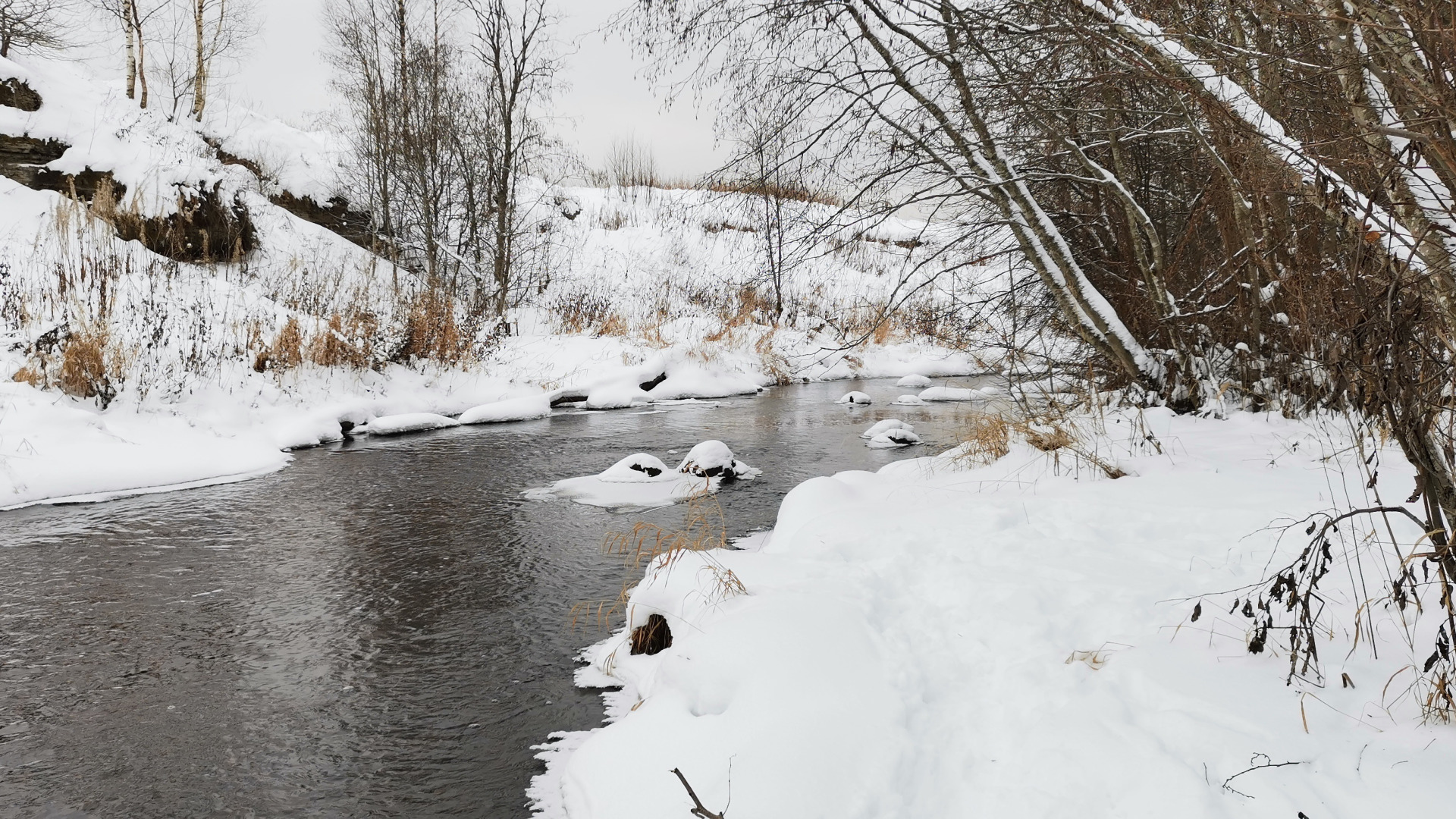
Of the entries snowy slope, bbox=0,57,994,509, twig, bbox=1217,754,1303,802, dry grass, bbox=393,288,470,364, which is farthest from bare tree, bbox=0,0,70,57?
twig, bbox=1217,754,1303,802

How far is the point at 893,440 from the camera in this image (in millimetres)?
7734

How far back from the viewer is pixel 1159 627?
2426 mm

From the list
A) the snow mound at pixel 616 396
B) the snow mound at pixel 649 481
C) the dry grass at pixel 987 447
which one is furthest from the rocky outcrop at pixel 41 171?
the dry grass at pixel 987 447

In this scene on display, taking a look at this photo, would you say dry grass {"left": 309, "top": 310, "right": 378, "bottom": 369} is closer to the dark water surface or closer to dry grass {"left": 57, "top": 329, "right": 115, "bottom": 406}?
dry grass {"left": 57, "top": 329, "right": 115, "bottom": 406}

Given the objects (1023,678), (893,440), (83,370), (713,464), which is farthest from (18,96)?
(1023,678)

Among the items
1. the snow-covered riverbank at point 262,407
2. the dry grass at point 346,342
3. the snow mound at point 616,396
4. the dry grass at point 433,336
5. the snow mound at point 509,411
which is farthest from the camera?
the snow mound at point 616,396

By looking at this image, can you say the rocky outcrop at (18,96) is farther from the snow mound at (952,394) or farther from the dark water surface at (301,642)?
the snow mound at (952,394)

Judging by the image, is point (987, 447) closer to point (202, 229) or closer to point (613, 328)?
point (613, 328)

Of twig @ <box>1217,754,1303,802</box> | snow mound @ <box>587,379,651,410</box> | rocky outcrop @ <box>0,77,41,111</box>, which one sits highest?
rocky outcrop @ <box>0,77,41,111</box>

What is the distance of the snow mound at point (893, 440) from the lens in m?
7.64

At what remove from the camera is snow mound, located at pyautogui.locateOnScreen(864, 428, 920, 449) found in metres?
→ 7.64

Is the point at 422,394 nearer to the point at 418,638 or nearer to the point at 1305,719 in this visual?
the point at 418,638

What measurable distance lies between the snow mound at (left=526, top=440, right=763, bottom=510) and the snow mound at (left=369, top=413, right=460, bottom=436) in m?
3.14

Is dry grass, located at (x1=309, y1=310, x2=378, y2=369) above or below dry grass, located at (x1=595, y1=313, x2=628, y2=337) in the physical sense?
below
